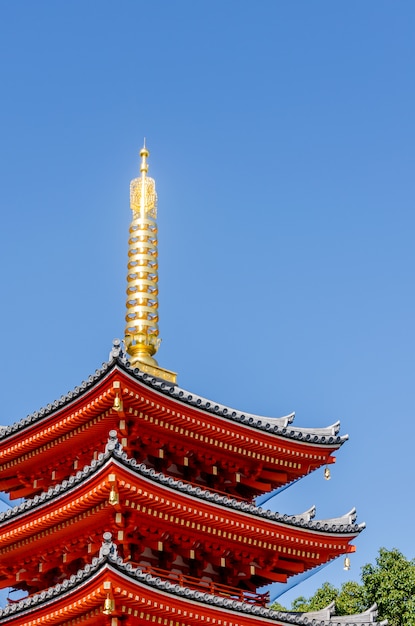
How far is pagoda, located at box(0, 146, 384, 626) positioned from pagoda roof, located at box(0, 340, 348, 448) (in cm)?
4

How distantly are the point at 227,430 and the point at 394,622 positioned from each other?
18572mm

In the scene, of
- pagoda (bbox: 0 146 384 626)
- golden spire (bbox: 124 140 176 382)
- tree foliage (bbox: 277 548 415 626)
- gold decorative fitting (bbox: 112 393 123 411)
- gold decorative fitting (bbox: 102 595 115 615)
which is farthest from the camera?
tree foliage (bbox: 277 548 415 626)

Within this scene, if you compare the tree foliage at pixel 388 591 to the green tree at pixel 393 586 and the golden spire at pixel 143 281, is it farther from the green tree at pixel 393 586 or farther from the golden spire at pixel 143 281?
the golden spire at pixel 143 281

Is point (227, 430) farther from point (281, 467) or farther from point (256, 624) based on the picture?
point (256, 624)

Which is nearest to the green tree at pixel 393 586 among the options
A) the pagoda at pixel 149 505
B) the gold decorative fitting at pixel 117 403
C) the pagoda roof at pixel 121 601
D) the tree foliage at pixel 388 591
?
the tree foliage at pixel 388 591

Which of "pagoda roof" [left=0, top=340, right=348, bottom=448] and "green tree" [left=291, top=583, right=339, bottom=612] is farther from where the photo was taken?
"green tree" [left=291, top=583, right=339, bottom=612]

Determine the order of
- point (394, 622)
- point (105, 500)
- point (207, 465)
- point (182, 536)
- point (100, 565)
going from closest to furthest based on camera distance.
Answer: point (100, 565)
point (105, 500)
point (182, 536)
point (207, 465)
point (394, 622)

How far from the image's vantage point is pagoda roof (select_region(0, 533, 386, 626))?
22469mm

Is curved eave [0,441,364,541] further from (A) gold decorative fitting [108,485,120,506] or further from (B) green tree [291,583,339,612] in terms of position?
(B) green tree [291,583,339,612]

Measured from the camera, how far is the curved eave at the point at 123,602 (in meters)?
22.5

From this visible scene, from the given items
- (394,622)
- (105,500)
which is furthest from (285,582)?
(394,622)

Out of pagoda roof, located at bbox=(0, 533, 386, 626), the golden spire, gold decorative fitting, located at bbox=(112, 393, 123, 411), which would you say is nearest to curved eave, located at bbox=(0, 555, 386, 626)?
pagoda roof, located at bbox=(0, 533, 386, 626)

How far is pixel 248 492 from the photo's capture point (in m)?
30.1

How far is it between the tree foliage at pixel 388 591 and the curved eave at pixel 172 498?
14769 millimetres
